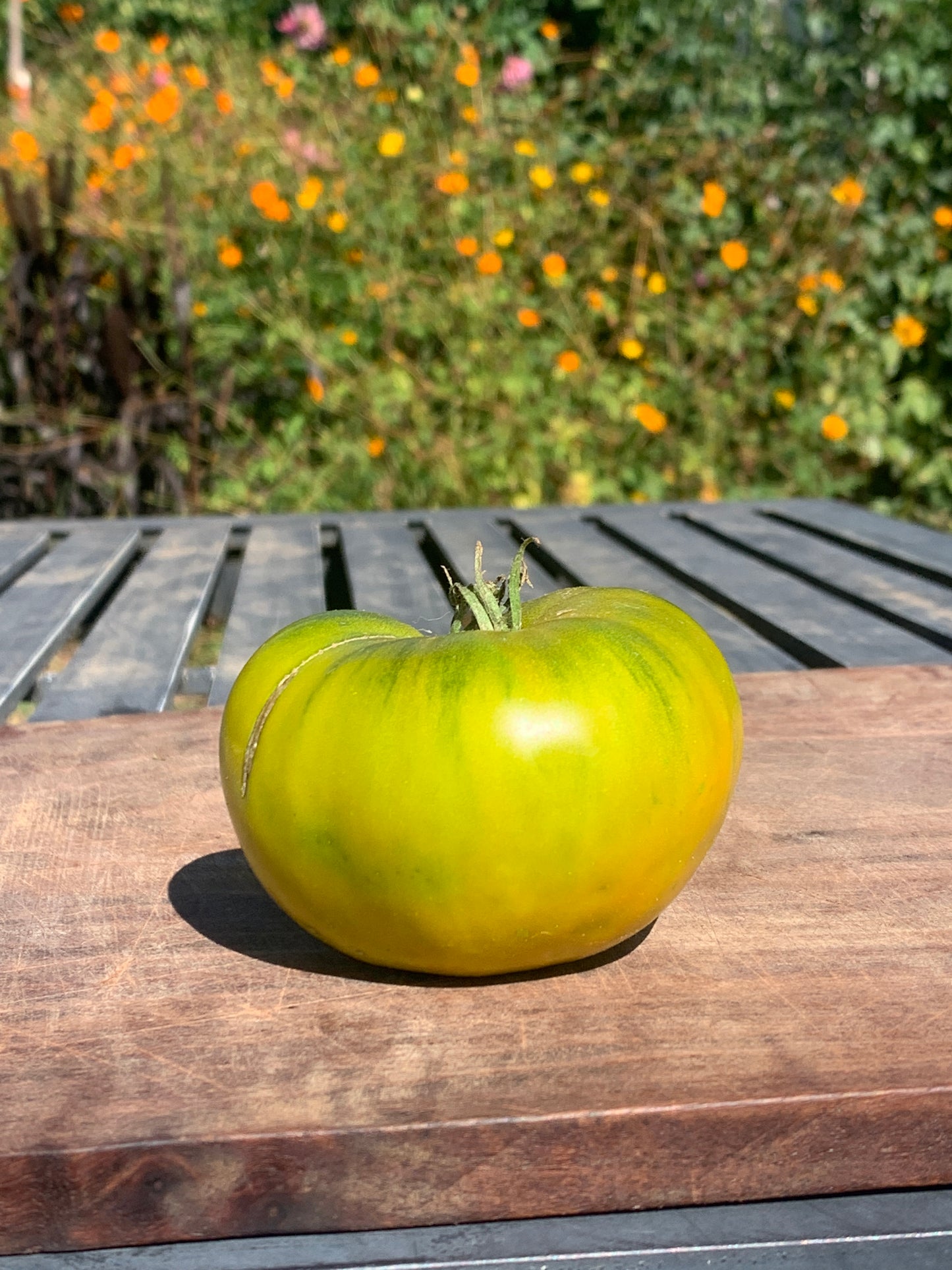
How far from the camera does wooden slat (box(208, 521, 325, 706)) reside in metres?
1.63

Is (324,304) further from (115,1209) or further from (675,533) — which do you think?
(115,1209)

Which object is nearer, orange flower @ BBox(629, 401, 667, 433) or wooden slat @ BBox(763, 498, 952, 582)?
wooden slat @ BBox(763, 498, 952, 582)

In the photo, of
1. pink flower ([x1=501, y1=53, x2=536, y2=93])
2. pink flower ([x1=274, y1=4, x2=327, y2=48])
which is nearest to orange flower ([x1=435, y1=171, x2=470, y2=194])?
pink flower ([x1=501, y1=53, x2=536, y2=93])

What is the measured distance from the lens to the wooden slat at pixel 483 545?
2127 mm

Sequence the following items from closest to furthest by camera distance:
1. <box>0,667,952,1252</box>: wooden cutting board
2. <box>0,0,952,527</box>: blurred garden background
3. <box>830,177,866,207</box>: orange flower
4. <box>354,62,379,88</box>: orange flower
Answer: <box>0,667,952,1252</box>: wooden cutting board → <box>0,0,952,527</box>: blurred garden background → <box>830,177,866,207</box>: orange flower → <box>354,62,379,88</box>: orange flower

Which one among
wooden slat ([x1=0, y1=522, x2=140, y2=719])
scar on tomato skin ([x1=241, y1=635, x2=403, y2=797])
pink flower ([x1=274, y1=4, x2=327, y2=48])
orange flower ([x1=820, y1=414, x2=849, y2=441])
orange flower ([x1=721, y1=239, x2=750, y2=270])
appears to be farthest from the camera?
pink flower ([x1=274, y1=4, x2=327, y2=48])

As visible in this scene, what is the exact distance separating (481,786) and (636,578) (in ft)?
4.44

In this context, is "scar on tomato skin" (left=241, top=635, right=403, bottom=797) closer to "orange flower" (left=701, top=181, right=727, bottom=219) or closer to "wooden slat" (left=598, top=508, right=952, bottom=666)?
"wooden slat" (left=598, top=508, right=952, bottom=666)

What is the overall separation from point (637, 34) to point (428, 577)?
414cm

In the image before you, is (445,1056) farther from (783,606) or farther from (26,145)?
(26,145)

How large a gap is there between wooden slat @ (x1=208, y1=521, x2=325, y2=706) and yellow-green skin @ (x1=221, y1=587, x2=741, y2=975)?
2.14 ft

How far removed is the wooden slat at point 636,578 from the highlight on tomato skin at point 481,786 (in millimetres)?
847

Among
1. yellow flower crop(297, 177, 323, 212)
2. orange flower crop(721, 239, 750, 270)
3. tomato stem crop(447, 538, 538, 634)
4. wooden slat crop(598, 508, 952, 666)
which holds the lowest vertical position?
wooden slat crop(598, 508, 952, 666)

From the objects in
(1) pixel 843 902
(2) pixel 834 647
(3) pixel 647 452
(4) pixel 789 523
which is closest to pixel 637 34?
(3) pixel 647 452
